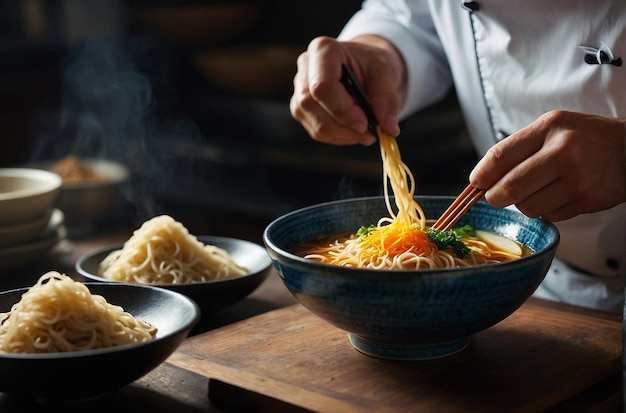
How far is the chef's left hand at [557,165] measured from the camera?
4.99 ft

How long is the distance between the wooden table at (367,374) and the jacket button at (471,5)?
2.40 feet

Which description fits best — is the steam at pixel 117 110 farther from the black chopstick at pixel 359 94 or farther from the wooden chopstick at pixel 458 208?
the wooden chopstick at pixel 458 208

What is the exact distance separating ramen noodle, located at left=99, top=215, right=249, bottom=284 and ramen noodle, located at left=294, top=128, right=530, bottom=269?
0.32m

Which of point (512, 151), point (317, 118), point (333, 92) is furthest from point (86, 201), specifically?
point (512, 151)

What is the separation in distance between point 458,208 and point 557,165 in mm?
236

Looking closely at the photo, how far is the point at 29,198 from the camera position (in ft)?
7.34

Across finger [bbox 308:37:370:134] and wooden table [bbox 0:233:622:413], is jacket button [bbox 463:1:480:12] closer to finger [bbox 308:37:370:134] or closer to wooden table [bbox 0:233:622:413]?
finger [bbox 308:37:370:134]

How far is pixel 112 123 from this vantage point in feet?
15.9

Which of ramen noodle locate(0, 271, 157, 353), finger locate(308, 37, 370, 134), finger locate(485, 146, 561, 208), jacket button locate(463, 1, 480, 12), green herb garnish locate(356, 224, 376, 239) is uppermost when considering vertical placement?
jacket button locate(463, 1, 480, 12)

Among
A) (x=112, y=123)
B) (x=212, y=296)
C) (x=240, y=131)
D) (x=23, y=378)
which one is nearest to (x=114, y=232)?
(x=212, y=296)

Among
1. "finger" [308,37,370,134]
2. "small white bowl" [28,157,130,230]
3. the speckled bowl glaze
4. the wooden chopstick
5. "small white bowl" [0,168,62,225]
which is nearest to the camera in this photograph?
the speckled bowl glaze

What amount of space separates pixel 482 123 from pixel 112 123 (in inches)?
118

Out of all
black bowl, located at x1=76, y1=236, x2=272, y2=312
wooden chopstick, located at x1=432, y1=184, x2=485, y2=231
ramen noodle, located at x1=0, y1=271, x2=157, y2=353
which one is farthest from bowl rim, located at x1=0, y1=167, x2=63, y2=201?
wooden chopstick, located at x1=432, y1=184, x2=485, y2=231

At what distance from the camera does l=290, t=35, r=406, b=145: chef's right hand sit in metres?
1.95
